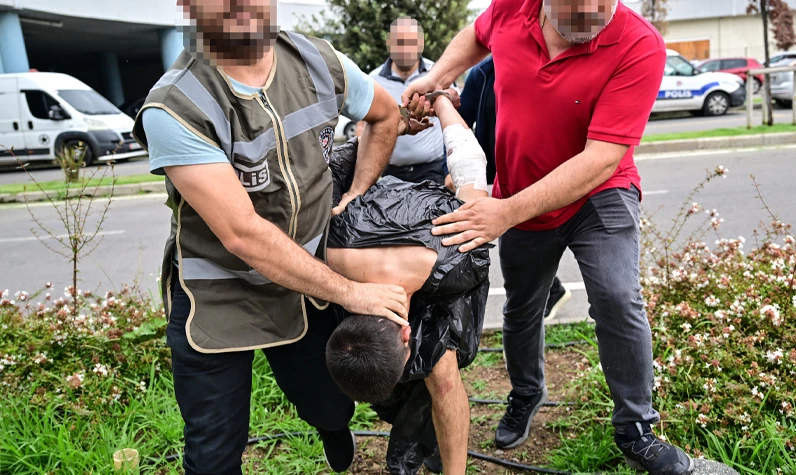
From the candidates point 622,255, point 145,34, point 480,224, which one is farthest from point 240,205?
point 145,34

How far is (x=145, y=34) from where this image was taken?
2211 centimetres

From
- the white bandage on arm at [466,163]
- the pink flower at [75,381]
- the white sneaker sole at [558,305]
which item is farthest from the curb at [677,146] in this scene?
the white bandage on arm at [466,163]

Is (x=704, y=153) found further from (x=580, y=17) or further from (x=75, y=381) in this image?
(x=75, y=381)

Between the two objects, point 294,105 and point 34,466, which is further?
point 34,466

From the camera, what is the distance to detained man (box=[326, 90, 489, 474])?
2.04 m

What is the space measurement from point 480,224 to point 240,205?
0.85 m

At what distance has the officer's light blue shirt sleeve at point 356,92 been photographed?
7.73 ft

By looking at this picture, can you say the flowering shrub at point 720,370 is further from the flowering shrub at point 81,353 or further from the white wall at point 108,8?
the white wall at point 108,8

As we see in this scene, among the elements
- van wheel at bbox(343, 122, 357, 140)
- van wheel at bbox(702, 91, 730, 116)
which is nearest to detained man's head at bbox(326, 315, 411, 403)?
van wheel at bbox(343, 122, 357, 140)

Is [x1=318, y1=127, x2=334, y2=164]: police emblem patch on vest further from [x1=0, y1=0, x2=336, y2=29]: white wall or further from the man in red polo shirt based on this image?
[x1=0, y1=0, x2=336, y2=29]: white wall

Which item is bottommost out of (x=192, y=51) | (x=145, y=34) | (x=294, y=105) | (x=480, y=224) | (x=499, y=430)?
(x=499, y=430)

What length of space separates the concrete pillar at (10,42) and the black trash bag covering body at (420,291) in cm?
1754

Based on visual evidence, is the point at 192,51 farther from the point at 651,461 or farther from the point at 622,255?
the point at 651,461

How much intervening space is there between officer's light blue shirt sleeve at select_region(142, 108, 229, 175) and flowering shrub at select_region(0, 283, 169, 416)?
174 centimetres
